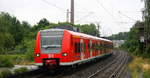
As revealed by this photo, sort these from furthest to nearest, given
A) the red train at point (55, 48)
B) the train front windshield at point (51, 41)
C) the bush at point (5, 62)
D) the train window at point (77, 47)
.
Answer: the bush at point (5, 62), the train window at point (77, 47), the train front windshield at point (51, 41), the red train at point (55, 48)

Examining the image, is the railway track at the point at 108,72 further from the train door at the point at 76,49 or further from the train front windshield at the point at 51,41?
the train front windshield at the point at 51,41

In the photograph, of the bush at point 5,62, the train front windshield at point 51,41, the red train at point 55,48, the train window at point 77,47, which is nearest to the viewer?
the red train at point 55,48

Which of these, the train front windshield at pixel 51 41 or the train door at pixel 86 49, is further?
the train door at pixel 86 49

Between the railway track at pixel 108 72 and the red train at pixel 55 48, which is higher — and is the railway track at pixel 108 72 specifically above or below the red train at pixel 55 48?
below

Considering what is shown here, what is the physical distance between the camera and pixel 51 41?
18.6 m

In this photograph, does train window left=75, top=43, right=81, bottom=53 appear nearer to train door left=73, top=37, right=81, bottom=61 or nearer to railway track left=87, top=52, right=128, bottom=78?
train door left=73, top=37, right=81, bottom=61

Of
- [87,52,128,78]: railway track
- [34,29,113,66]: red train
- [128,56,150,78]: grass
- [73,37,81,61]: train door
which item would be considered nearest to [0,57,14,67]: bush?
[73,37,81,61]: train door

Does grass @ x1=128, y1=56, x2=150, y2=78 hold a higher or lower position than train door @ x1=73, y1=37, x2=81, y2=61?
lower

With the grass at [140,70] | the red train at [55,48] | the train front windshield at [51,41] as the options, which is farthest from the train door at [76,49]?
the grass at [140,70]

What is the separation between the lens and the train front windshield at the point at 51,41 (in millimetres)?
18297

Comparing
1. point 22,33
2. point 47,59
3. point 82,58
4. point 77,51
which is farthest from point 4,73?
point 22,33

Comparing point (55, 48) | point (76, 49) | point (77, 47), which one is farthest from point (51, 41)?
point (77, 47)

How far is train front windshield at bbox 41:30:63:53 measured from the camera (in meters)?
18.3

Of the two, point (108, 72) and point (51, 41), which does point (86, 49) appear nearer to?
point (108, 72)
